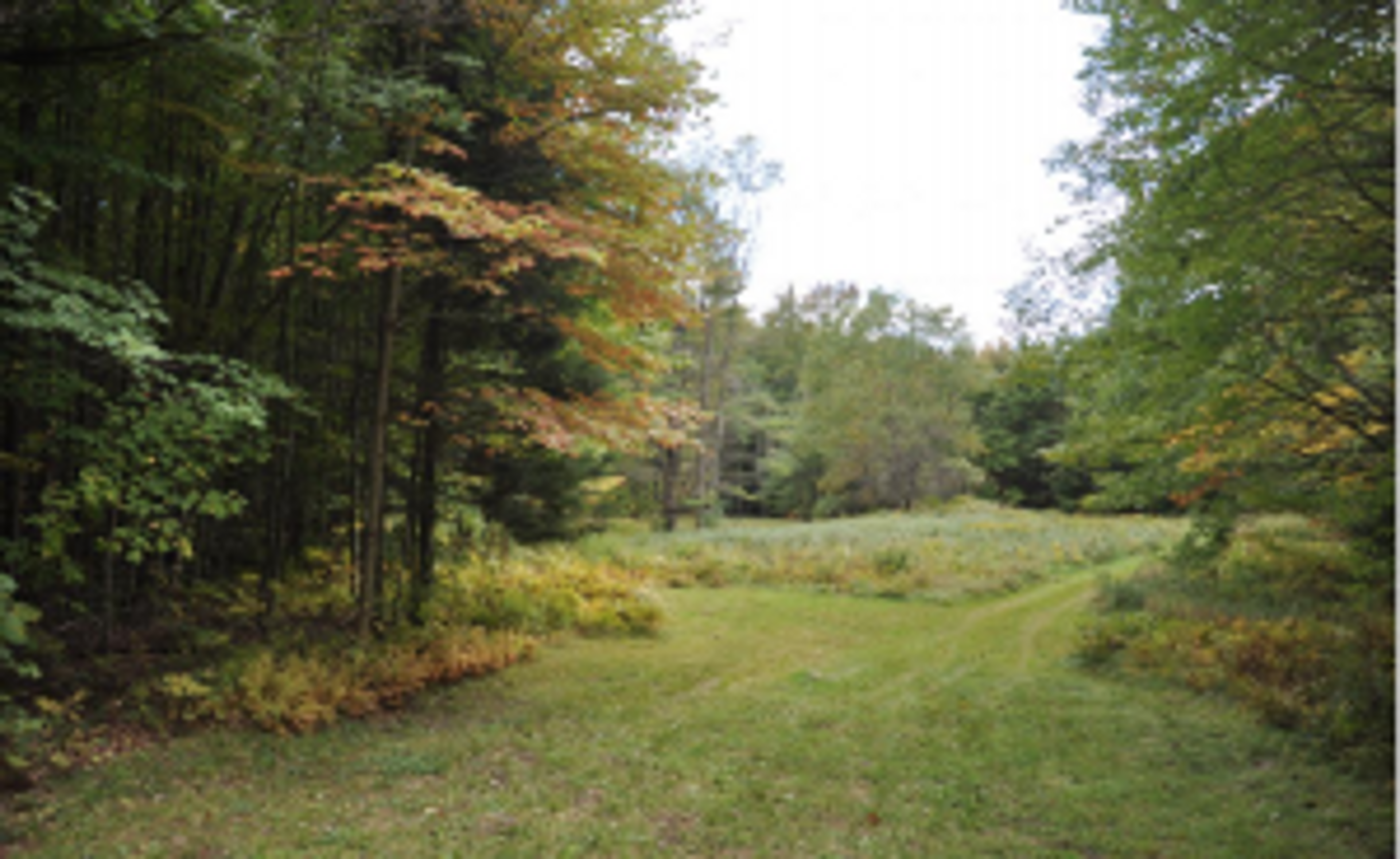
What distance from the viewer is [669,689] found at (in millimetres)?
7676

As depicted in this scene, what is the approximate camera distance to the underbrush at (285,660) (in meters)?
5.23

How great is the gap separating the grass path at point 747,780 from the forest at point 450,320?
713mm

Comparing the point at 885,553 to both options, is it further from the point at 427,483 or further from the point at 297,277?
the point at 297,277

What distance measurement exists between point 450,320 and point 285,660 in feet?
12.6

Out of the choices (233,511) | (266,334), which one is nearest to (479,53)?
(266,334)

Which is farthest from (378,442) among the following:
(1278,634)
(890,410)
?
(890,410)

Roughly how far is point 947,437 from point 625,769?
31.2 metres

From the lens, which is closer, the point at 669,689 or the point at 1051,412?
the point at 669,689

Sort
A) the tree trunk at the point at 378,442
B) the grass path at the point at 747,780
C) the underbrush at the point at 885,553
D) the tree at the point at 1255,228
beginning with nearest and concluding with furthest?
the tree at the point at 1255,228, the grass path at the point at 747,780, the tree trunk at the point at 378,442, the underbrush at the point at 885,553

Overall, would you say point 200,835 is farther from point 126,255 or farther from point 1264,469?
point 1264,469

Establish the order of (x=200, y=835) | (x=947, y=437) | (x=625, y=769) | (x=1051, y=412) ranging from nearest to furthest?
(x=200, y=835) → (x=625, y=769) → (x=947, y=437) → (x=1051, y=412)

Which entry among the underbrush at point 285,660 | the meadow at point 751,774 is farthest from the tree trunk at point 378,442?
the meadow at point 751,774

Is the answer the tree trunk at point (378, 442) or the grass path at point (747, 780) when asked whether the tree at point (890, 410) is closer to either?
the grass path at point (747, 780)

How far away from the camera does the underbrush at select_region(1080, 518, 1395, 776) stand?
5891mm
